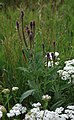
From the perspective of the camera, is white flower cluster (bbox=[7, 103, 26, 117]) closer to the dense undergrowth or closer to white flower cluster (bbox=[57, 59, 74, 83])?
the dense undergrowth

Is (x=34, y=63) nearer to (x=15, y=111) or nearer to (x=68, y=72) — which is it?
(x=68, y=72)

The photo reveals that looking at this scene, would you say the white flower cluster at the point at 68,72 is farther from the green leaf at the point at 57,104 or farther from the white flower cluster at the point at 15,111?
the white flower cluster at the point at 15,111

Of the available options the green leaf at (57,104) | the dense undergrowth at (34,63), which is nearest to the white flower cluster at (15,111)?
the dense undergrowth at (34,63)

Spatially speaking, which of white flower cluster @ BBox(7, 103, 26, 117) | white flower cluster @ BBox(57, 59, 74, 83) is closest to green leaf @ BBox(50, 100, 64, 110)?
white flower cluster @ BBox(57, 59, 74, 83)

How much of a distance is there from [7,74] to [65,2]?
8.86ft

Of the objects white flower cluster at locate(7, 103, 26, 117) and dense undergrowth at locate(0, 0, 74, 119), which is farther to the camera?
dense undergrowth at locate(0, 0, 74, 119)

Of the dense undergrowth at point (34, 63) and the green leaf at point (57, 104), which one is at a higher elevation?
the dense undergrowth at point (34, 63)

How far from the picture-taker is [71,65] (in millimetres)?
2234

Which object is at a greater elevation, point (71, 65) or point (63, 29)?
point (63, 29)

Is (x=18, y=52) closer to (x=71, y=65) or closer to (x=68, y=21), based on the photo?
(x=71, y=65)

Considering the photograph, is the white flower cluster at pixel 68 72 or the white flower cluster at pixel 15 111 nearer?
the white flower cluster at pixel 15 111

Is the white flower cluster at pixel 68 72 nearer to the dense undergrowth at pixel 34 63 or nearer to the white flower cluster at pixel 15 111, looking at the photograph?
the dense undergrowth at pixel 34 63

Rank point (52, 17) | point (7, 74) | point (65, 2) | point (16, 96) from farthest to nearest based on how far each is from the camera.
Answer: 1. point (65, 2)
2. point (52, 17)
3. point (7, 74)
4. point (16, 96)

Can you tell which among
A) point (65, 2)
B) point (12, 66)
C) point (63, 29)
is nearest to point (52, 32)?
point (63, 29)
